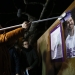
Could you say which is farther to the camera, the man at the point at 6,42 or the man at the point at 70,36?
the man at the point at 70,36

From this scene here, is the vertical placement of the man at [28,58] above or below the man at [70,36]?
below

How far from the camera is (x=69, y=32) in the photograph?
343 cm

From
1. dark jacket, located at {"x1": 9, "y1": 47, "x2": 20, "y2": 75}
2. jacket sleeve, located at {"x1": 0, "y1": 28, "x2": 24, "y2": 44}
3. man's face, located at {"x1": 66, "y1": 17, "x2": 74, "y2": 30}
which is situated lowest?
dark jacket, located at {"x1": 9, "y1": 47, "x2": 20, "y2": 75}

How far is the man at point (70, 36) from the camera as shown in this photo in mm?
3221

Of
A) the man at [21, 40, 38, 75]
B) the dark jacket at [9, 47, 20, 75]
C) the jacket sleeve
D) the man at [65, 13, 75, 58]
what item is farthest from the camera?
the man at [21, 40, 38, 75]

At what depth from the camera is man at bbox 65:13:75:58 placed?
10.6 ft

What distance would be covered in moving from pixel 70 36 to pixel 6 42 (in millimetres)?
1186

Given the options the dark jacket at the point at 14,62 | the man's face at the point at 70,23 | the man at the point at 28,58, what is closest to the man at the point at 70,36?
the man's face at the point at 70,23

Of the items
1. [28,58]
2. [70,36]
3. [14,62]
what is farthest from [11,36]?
[28,58]

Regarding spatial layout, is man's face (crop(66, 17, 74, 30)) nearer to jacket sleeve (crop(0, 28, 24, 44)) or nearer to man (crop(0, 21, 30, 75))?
man (crop(0, 21, 30, 75))

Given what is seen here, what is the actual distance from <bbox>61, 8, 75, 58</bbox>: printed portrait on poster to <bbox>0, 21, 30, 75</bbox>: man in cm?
82

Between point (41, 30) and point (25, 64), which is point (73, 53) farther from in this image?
point (41, 30)

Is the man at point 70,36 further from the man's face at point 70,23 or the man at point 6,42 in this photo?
the man at point 6,42

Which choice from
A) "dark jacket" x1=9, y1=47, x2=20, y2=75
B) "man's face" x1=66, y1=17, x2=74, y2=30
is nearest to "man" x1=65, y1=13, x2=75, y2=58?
"man's face" x1=66, y1=17, x2=74, y2=30
